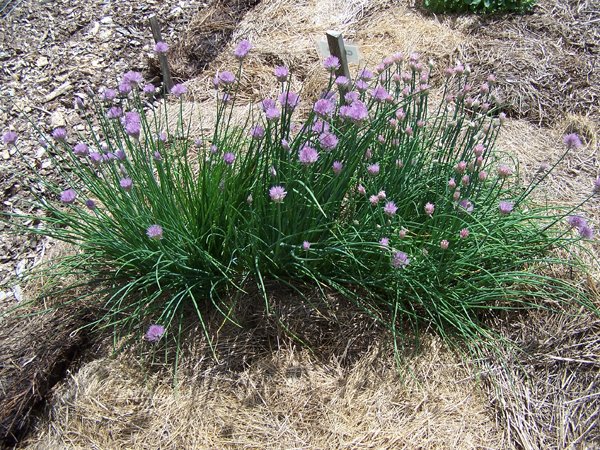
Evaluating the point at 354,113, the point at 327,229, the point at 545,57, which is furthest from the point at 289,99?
the point at 545,57

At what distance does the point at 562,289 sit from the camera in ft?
8.04

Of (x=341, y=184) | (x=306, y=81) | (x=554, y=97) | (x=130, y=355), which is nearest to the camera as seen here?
(x=341, y=184)

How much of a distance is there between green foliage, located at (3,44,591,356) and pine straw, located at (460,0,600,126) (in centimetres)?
157

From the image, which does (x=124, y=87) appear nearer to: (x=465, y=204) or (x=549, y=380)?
(x=465, y=204)

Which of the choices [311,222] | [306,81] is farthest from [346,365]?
[306,81]

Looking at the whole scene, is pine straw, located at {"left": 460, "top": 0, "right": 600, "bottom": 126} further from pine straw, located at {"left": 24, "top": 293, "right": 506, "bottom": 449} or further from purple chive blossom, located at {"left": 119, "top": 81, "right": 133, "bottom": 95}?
purple chive blossom, located at {"left": 119, "top": 81, "right": 133, "bottom": 95}

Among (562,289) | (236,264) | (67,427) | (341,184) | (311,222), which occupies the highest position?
(341,184)

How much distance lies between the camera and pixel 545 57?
403 cm

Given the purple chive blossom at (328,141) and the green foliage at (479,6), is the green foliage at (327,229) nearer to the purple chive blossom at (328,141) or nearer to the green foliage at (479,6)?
the purple chive blossom at (328,141)

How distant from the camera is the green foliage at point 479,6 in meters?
4.38

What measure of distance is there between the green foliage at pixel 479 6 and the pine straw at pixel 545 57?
0.24ft

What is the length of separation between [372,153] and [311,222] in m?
0.41

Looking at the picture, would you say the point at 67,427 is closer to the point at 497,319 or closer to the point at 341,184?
the point at 341,184

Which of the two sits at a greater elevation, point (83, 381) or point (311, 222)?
point (311, 222)
